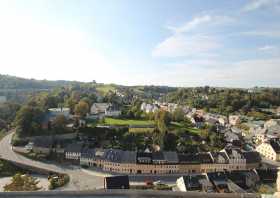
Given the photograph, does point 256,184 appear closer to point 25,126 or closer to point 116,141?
point 116,141

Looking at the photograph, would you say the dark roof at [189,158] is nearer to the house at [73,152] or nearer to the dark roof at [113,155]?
the dark roof at [113,155]

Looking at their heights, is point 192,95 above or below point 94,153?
above

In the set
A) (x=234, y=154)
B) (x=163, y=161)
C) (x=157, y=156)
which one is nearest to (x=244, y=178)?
(x=234, y=154)

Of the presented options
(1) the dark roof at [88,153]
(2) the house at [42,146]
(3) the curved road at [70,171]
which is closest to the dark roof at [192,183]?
(3) the curved road at [70,171]

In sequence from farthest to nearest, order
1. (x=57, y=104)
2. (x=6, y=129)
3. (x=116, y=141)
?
(x=57, y=104)
(x=6, y=129)
(x=116, y=141)

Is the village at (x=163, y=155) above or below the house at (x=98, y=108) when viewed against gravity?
below

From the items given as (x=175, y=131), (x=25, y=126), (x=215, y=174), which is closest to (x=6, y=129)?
(x=25, y=126)
